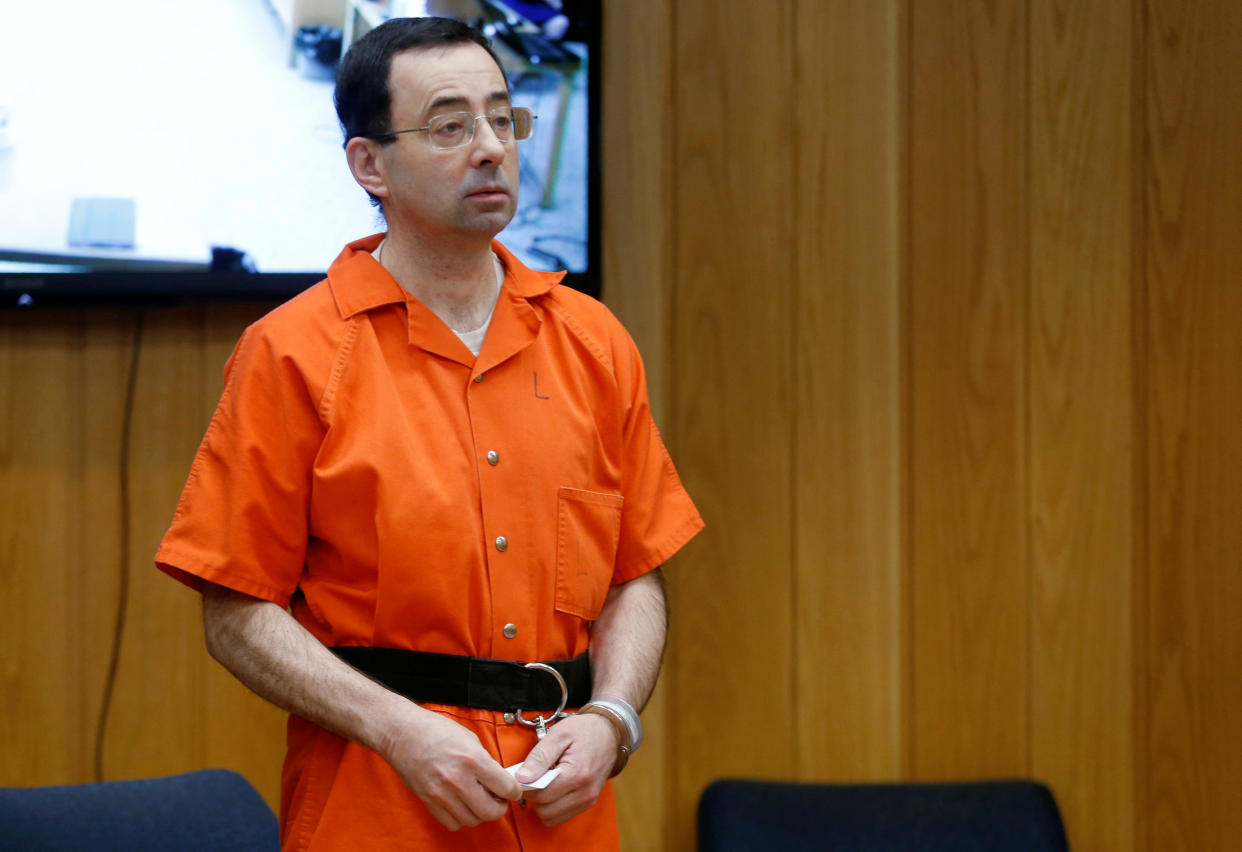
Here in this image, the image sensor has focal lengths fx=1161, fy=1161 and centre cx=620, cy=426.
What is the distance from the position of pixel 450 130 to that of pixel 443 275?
6.6 inches

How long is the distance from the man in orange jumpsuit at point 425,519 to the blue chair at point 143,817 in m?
0.47

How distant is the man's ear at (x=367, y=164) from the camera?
1.39m

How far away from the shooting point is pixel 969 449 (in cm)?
217

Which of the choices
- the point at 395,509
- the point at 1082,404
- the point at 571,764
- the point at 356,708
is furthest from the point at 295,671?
the point at 1082,404

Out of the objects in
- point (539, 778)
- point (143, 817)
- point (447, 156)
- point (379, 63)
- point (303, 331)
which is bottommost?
point (143, 817)

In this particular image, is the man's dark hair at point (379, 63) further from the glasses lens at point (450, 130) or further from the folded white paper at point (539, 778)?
the folded white paper at point (539, 778)

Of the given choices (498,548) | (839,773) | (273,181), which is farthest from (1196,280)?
(273,181)

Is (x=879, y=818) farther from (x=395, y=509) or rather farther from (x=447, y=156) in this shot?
(x=447, y=156)

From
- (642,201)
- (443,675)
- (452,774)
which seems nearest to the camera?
(452,774)

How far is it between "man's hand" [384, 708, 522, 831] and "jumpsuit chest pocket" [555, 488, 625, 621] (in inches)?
8.7

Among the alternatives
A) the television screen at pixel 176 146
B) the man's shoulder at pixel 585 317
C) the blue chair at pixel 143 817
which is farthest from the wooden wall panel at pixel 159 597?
the man's shoulder at pixel 585 317

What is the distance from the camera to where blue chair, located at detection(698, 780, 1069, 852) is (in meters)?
1.99

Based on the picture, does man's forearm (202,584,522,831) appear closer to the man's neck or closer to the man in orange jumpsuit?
the man in orange jumpsuit

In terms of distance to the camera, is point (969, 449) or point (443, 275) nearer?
point (443, 275)
